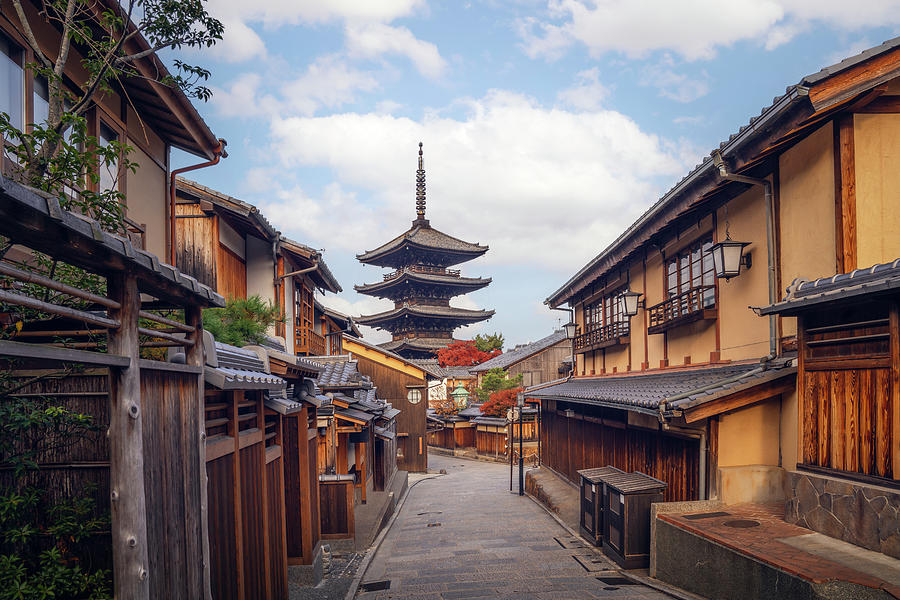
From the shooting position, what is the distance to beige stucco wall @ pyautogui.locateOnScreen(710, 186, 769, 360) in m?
10.6

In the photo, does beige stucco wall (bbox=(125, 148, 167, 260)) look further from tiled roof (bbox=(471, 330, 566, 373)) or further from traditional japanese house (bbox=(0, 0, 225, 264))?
tiled roof (bbox=(471, 330, 566, 373))

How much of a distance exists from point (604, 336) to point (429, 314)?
102 feet

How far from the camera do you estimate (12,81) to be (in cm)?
642

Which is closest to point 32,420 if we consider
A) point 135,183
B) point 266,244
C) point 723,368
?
point 135,183

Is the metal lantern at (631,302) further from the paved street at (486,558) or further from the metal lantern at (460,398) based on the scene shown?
the metal lantern at (460,398)

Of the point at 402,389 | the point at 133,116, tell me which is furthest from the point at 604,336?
the point at 133,116

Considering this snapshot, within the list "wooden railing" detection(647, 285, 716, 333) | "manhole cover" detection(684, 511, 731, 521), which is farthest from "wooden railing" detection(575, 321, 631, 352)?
"manhole cover" detection(684, 511, 731, 521)

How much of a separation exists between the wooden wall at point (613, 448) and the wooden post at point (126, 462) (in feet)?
30.4

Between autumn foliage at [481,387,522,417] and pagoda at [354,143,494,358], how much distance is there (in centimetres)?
1337

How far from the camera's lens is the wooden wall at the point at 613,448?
434 inches

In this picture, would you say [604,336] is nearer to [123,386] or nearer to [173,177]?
[173,177]

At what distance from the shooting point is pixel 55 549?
380 centimetres

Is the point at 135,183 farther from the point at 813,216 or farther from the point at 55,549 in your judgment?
the point at 813,216

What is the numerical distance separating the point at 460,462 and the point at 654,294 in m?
26.1
